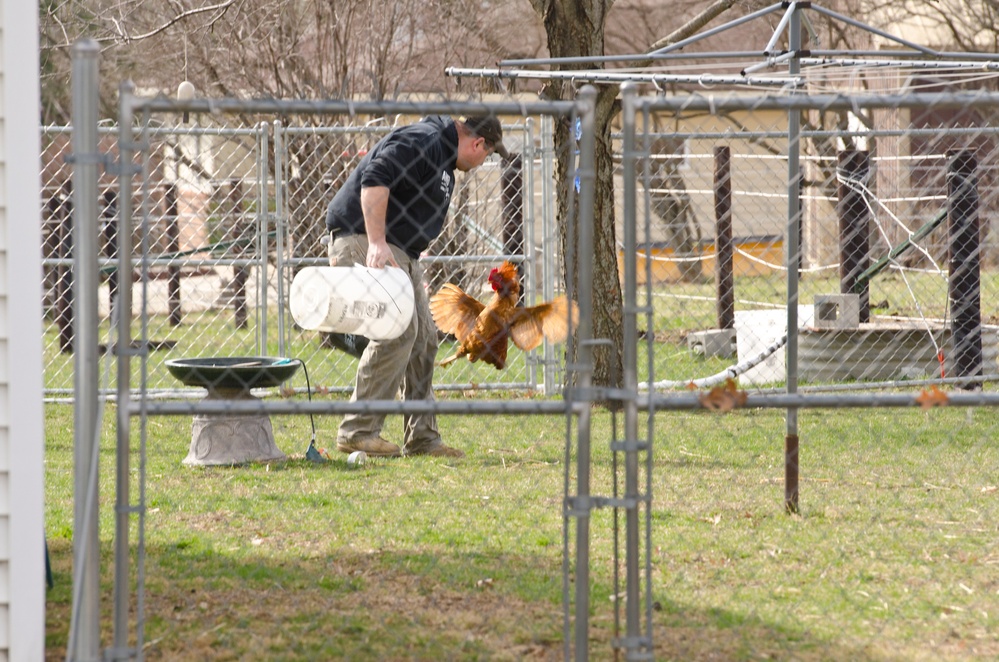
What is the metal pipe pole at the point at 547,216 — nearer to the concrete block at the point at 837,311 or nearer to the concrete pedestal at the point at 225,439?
the concrete block at the point at 837,311

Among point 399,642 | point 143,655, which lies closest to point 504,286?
point 399,642

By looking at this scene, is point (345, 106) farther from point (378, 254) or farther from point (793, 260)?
point (378, 254)

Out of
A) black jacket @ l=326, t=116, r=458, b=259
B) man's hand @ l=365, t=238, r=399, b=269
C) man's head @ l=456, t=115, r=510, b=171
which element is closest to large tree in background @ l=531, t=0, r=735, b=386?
man's head @ l=456, t=115, r=510, b=171

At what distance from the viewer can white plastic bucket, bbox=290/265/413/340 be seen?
504 cm

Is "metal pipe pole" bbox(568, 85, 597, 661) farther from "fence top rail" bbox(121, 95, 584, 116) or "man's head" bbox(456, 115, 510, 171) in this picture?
"man's head" bbox(456, 115, 510, 171)

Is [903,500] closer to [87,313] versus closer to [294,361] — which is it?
[294,361]

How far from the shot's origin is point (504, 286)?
20.0 ft

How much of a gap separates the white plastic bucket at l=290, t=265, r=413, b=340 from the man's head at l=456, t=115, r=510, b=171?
42.7 inches

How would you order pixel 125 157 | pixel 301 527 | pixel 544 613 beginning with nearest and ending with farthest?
pixel 125 157 → pixel 544 613 → pixel 301 527

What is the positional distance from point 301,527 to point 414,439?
1.58 m

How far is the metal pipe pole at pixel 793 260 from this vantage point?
448 cm

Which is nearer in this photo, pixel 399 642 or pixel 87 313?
pixel 87 313

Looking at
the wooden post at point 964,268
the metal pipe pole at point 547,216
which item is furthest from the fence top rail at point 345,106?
the wooden post at point 964,268

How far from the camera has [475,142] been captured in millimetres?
6004
